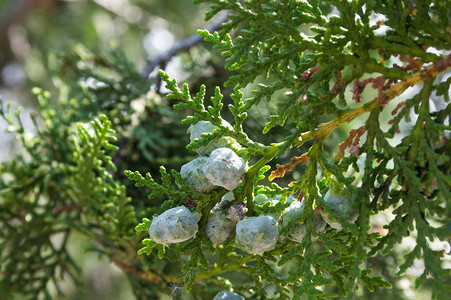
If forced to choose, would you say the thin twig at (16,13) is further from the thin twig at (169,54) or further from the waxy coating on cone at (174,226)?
the waxy coating on cone at (174,226)

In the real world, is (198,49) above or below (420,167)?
above

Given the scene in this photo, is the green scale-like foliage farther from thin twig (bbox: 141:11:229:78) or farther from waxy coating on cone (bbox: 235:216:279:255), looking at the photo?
thin twig (bbox: 141:11:229:78)

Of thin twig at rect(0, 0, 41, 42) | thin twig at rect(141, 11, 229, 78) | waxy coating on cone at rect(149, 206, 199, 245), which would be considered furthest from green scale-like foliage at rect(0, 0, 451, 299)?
thin twig at rect(0, 0, 41, 42)

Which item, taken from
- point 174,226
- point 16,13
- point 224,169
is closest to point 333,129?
point 224,169

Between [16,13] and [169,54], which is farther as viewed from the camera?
[16,13]

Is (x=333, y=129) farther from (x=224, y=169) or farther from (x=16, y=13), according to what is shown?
(x=16, y=13)

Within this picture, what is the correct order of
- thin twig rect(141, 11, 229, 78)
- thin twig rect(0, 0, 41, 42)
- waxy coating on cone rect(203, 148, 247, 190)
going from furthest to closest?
thin twig rect(0, 0, 41, 42), thin twig rect(141, 11, 229, 78), waxy coating on cone rect(203, 148, 247, 190)

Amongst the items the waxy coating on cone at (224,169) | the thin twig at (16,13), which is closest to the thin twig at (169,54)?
the waxy coating on cone at (224,169)

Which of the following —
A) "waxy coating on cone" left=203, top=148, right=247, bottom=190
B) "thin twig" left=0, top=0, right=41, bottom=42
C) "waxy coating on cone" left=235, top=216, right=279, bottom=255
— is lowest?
"waxy coating on cone" left=235, top=216, right=279, bottom=255

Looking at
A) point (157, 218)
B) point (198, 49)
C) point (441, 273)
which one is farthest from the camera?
point (198, 49)

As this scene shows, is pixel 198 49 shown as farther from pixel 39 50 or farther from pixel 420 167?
pixel 39 50

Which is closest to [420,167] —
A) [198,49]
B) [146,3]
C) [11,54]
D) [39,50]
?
[198,49]
